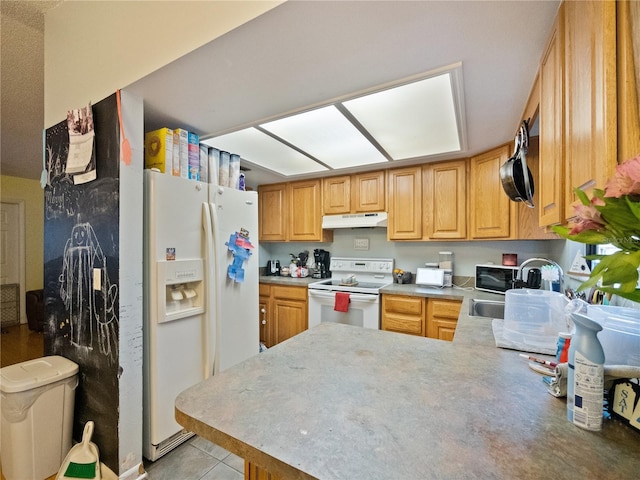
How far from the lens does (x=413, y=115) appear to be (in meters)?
1.72

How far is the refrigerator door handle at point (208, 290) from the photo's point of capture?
1.81m

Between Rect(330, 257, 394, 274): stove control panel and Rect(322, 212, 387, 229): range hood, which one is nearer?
Rect(322, 212, 387, 229): range hood

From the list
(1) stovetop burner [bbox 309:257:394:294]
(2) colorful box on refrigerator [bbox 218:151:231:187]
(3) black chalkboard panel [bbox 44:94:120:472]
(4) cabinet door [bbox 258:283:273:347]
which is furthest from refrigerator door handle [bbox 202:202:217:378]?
(4) cabinet door [bbox 258:283:273:347]

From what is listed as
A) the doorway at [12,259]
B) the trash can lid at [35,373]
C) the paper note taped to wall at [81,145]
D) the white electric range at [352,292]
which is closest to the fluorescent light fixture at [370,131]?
the paper note taped to wall at [81,145]

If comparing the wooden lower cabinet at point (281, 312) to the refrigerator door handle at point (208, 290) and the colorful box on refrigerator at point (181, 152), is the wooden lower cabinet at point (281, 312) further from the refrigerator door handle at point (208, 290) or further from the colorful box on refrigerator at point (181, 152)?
the colorful box on refrigerator at point (181, 152)

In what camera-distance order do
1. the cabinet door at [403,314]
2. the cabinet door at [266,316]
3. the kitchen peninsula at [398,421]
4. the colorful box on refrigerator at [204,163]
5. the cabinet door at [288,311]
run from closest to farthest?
→ the kitchen peninsula at [398,421]
the colorful box on refrigerator at [204,163]
the cabinet door at [403,314]
the cabinet door at [288,311]
the cabinet door at [266,316]

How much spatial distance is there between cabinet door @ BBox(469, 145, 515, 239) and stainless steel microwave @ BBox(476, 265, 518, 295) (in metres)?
0.30

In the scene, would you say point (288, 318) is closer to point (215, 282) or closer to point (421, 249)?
point (215, 282)

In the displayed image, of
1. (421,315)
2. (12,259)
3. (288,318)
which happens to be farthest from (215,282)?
(12,259)

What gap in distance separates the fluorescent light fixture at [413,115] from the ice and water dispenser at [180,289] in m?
1.36

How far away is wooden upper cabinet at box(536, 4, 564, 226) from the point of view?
94 centimetres

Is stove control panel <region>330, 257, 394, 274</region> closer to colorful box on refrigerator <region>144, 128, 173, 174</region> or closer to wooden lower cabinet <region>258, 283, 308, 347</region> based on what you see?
wooden lower cabinet <region>258, 283, 308, 347</region>

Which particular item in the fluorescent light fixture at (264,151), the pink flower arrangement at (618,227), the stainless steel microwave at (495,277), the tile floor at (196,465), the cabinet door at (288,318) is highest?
the fluorescent light fixture at (264,151)

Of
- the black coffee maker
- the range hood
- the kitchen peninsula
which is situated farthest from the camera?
the black coffee maker
